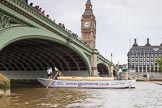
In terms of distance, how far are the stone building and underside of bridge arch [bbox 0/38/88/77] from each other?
449ft

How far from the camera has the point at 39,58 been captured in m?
55.5

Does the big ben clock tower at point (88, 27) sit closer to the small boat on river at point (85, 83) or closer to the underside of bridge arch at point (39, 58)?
the underside of bridge arch at point (39, 58)

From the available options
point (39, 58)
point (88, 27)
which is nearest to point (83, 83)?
point (39, 58)

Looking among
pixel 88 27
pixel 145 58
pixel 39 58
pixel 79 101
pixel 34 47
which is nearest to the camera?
pixel 79 101

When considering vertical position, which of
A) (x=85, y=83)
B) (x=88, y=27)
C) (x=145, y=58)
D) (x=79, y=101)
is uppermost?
(x=88, y=27)

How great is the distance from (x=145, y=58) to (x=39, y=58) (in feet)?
480

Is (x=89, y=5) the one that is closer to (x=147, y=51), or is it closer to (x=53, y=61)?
(x=147, y=51)

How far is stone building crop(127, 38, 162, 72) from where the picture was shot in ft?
634

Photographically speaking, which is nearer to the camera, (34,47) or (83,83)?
(83,83)

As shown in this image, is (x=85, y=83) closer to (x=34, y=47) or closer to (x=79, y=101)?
(x=34, y=47)

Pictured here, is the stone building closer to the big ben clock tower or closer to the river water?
the big ben clock tower

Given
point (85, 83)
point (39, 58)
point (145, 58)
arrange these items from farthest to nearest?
1. point (145, 58)
2. point (39, 58)
3. point (85, 83)

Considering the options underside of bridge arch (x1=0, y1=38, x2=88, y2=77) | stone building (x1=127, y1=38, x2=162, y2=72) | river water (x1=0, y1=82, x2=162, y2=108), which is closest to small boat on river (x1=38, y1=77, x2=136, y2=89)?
underside of bridge arch (x1=0, y1=38, x2=88, y2=77)

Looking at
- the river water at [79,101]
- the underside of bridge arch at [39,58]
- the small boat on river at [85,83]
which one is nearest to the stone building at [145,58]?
the underside of bridge arch at [39,58]
